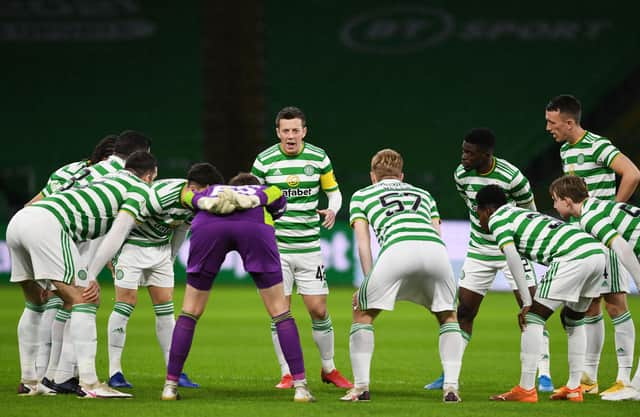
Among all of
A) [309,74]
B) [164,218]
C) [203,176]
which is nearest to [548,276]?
[203,176]

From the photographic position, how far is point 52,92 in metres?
25.8

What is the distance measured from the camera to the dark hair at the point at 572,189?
759 cm

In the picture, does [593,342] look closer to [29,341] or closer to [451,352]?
[451,352]

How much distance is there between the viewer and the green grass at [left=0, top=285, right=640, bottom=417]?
6.82 metres

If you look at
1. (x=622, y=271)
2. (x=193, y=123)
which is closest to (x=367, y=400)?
(x=622, y=271)

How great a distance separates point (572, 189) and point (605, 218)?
0.33 m

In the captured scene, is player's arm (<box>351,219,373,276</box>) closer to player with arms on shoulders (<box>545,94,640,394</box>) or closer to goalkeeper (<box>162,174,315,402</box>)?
goalkeeper (<box>162,174,315,402</box>)

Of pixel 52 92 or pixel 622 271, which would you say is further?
pixel 52 92

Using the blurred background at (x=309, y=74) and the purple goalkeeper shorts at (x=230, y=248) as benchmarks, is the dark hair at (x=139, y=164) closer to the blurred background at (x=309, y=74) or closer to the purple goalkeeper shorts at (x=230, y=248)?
the purple goalkeeper shorts at (x=230, y=248)

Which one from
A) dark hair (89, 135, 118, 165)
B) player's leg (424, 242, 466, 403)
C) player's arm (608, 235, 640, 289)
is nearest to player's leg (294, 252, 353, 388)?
player's leg (424, 242, 466, 403)

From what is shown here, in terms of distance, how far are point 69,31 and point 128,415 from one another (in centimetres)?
2024

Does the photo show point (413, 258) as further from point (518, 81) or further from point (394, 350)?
point (518, 81)

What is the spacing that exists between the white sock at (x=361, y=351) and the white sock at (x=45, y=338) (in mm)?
2271

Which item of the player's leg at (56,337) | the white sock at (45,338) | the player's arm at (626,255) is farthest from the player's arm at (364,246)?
the white sock at (45,338)
